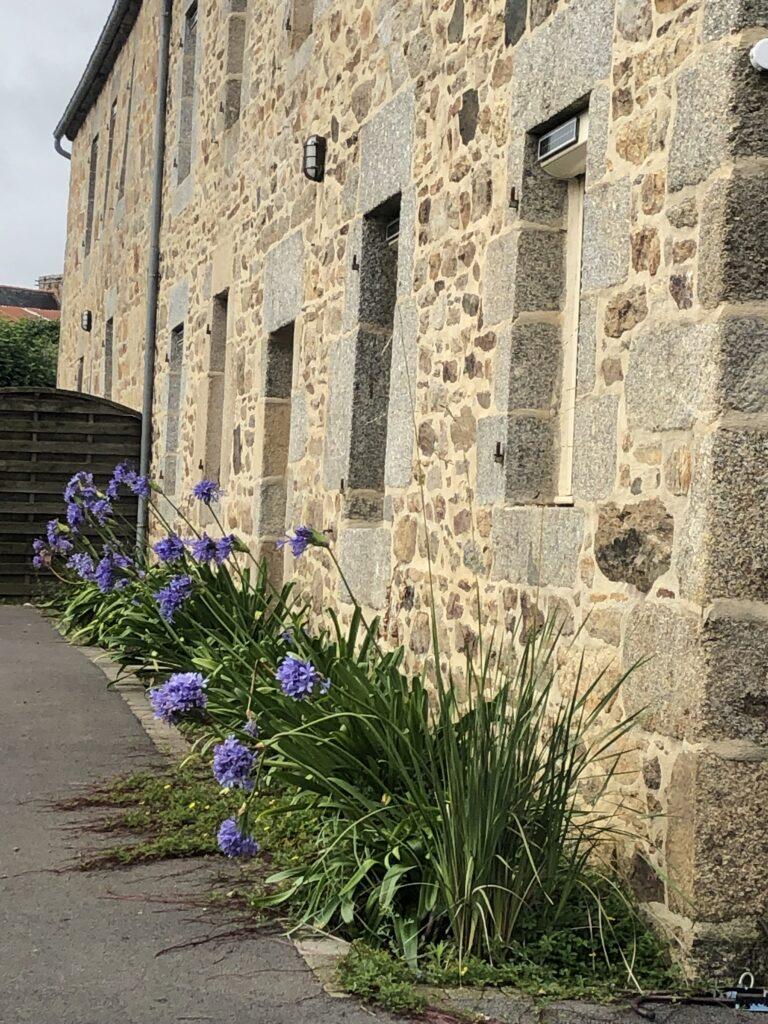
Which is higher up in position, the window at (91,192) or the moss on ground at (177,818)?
the window at (91,192)

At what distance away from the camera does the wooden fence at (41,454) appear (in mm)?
13867

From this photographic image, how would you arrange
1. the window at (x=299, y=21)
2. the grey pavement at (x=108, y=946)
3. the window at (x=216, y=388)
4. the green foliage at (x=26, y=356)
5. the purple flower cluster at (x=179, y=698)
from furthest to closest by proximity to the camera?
1. the green foliage at (x=26, y=356)
2. the window at (x=216, y=388)
3. the window at (x=299, y=21)
4. the purple flower cluster at (x=179, y=698)
5. the grey pavement at (x=108, y=946)

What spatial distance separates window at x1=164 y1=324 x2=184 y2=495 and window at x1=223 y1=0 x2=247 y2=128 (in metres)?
2.65

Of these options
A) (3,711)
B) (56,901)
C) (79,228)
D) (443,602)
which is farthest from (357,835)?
(79,228)

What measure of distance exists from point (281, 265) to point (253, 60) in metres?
1.95

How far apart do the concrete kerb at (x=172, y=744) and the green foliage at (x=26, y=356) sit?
74.7 ft

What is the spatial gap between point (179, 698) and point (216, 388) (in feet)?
23.5

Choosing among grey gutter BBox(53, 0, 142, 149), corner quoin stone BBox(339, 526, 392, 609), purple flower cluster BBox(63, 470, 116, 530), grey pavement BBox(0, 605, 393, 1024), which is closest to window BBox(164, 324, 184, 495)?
purple flower cluster BBox(63, 470, 116, 530)

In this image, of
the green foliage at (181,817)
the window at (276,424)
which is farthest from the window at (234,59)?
the green foliage at (181,817)

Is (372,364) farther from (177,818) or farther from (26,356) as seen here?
(26,356)

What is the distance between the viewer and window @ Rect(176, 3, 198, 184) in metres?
12.9

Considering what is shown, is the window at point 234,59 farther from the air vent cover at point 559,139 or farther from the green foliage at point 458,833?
the green foliage at point 458,833

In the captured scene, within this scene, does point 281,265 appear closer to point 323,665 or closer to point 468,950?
point 323,665

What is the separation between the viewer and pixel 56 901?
4.37 m
